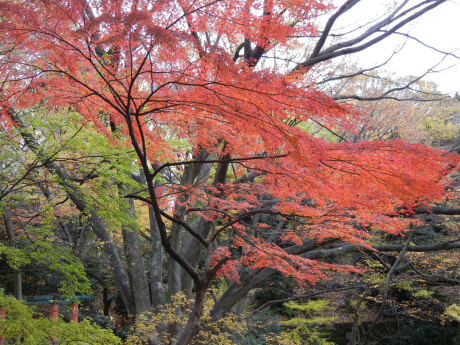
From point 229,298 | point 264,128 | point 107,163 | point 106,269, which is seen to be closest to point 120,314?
point 106,269

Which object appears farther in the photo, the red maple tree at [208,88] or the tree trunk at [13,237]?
the tree trunk at [13,237]

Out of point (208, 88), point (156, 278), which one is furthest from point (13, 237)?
point (208, 88)

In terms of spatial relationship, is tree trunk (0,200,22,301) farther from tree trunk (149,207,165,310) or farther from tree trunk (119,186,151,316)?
tree trunk (149,207,165,310)

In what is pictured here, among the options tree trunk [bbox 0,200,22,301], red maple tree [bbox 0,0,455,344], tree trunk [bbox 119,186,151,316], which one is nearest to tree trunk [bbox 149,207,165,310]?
tree trunk [bbox 119,186,151,316]

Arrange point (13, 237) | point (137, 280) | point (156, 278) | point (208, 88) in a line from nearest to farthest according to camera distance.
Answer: point (208, 88), point (13, 237), point (137, 280), point (156, 278)

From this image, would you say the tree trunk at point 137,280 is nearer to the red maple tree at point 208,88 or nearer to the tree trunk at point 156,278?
the tree trunk at point 156,278

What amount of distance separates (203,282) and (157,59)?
2872 millimetres

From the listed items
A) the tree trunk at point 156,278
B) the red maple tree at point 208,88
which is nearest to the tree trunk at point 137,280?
the tree trunk at point 156,278

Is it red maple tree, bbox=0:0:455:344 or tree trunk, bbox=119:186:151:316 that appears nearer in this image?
red maple tree, bbox=0:0:455:344

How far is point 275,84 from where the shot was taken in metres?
2.74

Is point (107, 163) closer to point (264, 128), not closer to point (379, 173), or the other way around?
point (264, 128)

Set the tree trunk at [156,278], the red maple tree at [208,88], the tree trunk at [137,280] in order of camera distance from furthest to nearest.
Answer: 1. the tree trunk at [156,278]
2. the tree trunk at [137,280]
3. the red maple tree at [208,88]

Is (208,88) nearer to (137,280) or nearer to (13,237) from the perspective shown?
(137,280)

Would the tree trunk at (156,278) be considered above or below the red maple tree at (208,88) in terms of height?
below
